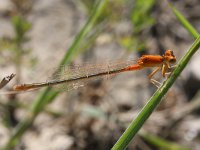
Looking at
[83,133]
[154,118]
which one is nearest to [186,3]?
[154,118]

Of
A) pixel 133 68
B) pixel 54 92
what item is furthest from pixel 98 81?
pixel 133 68

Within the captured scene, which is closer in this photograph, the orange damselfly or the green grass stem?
the orange damselfly

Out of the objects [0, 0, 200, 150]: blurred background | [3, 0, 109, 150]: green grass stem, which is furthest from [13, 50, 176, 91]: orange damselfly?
[0, 0, 200, 150]: blurred background

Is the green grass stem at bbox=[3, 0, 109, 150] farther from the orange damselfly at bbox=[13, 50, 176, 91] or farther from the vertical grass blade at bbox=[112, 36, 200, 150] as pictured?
the vertical grass blade at bbox=[112, 36, 200, 150]

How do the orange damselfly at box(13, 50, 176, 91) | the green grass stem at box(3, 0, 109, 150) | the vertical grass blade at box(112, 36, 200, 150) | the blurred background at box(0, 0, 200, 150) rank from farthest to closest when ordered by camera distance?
the blurred background at box(0, 0, 200, 150) < the green grass stem at box(3, 0, 109, 150) < the orange damselfly at box(13, 50, 176, 91) < the vertical grass blade at box(112, 36, 200, 150)

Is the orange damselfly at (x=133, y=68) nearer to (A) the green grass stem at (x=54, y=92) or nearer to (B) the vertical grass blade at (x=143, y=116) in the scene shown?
(B) the vertical grass blade at (x=143, y=116)

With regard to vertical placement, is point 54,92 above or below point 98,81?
above

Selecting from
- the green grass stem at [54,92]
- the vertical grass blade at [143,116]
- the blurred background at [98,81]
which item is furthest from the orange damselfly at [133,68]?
the blurred background at [98,81]

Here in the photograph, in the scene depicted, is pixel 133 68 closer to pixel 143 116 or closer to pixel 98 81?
pixel 143 116
